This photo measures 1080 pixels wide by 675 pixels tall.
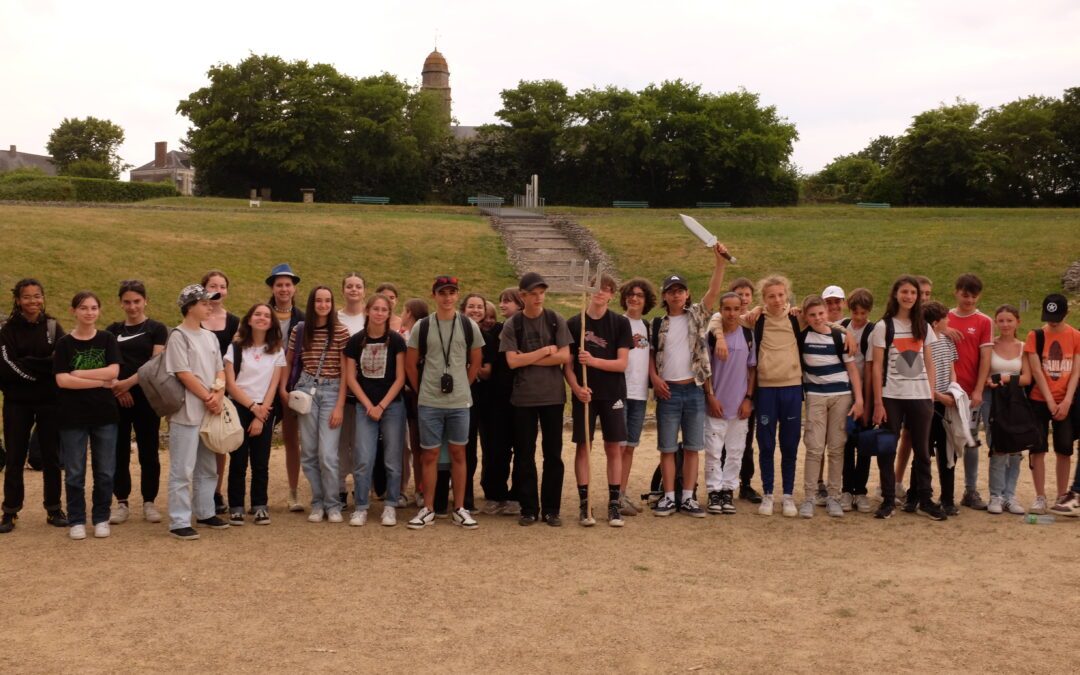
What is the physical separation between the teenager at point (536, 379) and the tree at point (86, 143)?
2664 inches

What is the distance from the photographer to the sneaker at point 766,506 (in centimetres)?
789

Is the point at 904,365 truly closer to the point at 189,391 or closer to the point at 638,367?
the point at 638,367

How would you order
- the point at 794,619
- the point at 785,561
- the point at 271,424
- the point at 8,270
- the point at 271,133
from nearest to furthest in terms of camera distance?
the point at 794,619, the point at 785,561, the point at 271,424, the point at 8,270, the point at 271,133

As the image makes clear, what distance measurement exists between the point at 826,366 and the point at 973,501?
188cm

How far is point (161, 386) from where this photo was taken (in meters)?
6.89

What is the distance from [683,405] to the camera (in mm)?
7844

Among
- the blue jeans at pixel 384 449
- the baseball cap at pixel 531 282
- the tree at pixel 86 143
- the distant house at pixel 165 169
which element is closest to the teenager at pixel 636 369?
the baseball cap at pixel 531 282

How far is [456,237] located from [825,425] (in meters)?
20.8

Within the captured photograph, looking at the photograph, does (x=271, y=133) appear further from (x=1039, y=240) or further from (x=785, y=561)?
(x=785, y=561)

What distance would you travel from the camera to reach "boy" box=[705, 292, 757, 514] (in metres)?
7.87

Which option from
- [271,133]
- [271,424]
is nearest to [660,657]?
[271,424]

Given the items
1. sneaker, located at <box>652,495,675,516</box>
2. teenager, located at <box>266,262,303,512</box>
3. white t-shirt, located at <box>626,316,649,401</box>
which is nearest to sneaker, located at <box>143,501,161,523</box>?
teenager, located at <box>266,262,303,512</box>

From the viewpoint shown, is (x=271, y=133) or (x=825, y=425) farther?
(x=271, y=133)

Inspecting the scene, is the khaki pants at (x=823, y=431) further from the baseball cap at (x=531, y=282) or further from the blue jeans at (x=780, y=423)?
the baseball cap at (x=531, y=282)
